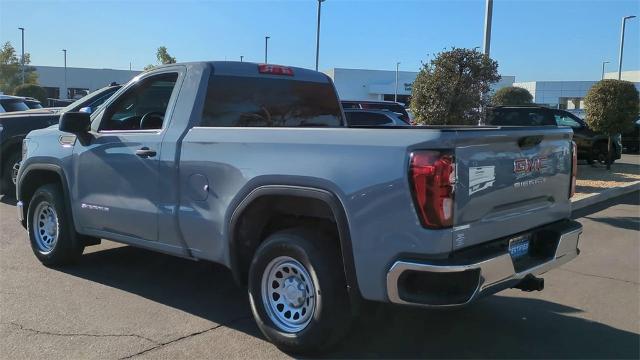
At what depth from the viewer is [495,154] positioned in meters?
3.62

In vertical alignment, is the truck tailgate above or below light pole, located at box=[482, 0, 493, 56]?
below

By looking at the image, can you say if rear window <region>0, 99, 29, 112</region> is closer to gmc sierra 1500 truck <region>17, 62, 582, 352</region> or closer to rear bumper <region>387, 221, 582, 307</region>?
gmc sierra 1500 truck <region>17, 62, 582, 352</region>

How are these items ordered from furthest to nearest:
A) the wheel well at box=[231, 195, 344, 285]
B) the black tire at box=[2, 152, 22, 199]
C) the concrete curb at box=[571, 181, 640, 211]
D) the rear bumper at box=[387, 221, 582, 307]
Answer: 1. the concrete curb at box=[571, 181, 640, 211]
2. the black tire at box=[2, 152, 22, 199]
3. the wheel well at box=[231, 195, 344, 285]
4. the rear bumper at box=[387, 221, 582, 307]

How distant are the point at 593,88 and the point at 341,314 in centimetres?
1342

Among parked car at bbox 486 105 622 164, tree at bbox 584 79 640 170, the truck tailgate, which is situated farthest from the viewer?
parked car at bbox 486 105 622 164

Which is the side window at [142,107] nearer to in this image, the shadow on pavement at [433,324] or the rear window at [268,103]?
A: the rear window at [268,103]

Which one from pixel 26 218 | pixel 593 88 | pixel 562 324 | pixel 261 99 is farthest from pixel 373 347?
pixel 593 88

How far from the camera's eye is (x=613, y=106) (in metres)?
14.3

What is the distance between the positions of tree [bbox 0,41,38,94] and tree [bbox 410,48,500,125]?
50.2 metres

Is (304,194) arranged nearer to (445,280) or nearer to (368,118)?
(445,280)

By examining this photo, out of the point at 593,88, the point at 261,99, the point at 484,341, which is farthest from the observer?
the point at 593,88

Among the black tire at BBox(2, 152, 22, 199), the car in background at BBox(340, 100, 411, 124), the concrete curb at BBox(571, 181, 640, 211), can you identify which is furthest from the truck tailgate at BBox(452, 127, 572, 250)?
the car in background at BBox(340, 100, 411, 124)

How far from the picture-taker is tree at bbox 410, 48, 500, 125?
9.80m

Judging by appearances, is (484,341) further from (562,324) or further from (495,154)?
(495,154)
